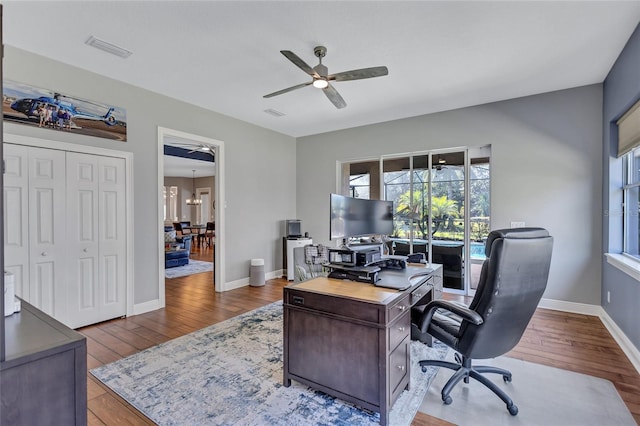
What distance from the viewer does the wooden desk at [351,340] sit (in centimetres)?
179

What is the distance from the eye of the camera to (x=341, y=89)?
3.91 m

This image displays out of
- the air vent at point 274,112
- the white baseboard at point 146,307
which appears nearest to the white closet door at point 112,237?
the white baseboard at point 146,307

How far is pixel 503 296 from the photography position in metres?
1.83

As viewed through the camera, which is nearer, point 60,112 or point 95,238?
point 60,112

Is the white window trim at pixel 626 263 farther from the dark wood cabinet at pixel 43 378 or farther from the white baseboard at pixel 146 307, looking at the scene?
the white baseboard at pixel 146 307

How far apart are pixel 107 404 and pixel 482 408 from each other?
98.9 inches

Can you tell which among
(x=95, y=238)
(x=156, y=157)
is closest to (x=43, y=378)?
(x=95, y=238)

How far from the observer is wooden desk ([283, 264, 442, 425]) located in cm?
179

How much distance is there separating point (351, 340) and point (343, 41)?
2.53 m

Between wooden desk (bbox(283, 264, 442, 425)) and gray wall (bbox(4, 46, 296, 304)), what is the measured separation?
2.72m

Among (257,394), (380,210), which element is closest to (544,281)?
(380,210)

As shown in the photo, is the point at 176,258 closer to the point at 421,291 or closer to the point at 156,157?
the point at 156,157

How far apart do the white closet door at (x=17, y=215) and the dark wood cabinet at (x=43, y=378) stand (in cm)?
238

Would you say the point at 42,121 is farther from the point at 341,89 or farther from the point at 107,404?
the point at 341,89
